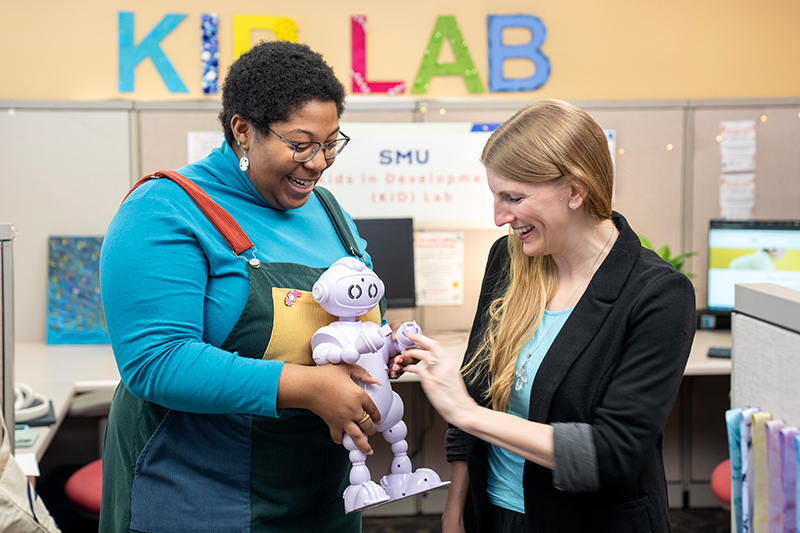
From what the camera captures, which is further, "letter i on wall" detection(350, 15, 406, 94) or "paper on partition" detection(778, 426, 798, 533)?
"letter i on wall" detection(350, 15, 406, 94)

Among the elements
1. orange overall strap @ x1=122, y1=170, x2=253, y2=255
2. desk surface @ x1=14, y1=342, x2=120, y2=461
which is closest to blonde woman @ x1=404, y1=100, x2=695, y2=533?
orange overall strap @ x1=122, y1=170, x2=253, y2=255

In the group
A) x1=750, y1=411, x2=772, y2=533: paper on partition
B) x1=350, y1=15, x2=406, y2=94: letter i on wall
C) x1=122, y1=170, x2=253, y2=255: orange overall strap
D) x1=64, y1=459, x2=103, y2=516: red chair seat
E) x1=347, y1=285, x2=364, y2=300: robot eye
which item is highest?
x1=350, y1=15, x2=406, y2=94: letter i on wall

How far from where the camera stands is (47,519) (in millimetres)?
1135

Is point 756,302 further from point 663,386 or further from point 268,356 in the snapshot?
point 268,356

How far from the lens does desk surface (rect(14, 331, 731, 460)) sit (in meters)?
2.00

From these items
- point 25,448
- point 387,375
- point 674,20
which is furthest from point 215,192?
point 674,20

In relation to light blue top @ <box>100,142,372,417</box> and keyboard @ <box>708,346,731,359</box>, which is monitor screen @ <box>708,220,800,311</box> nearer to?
keyboard @ <box>708,346,731,359</box>

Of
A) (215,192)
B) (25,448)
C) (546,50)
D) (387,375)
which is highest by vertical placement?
(546,50)

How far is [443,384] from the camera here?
3.20 feet

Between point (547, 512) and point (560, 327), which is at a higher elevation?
point (560, 327)

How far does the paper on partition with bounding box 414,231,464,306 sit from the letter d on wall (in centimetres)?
91

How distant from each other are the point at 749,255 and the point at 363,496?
223cm

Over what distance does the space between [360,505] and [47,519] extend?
0.58 metres

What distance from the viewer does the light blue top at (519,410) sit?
1020mm
